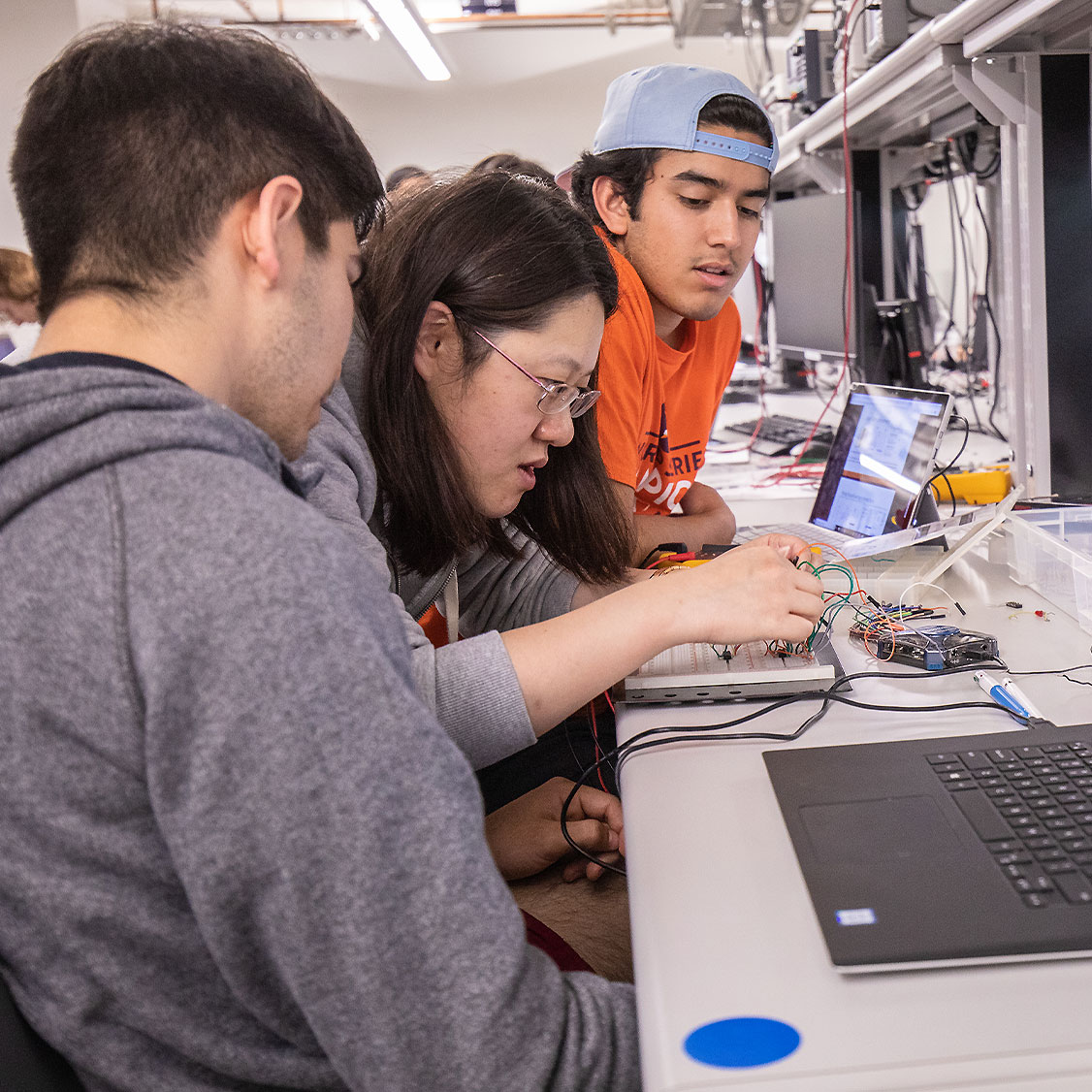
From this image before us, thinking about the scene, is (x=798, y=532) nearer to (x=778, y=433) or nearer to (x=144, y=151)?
(x=778, y=433)

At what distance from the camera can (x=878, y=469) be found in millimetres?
1697

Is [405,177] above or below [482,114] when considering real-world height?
below

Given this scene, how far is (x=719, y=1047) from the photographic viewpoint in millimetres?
547

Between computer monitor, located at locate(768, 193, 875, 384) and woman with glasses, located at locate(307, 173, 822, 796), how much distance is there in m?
1.55

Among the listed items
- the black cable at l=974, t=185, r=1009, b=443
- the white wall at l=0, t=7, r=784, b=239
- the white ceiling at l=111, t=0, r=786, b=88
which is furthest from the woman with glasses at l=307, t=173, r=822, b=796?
the white wall at l=0, t=7, r=784, b=239

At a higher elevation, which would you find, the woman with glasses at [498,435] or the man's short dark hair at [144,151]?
the man's short dark hair at [144,151]

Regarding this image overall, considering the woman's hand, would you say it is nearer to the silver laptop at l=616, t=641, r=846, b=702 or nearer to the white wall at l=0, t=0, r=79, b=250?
the silver laptop at l=616, t=641, r=846, b=702

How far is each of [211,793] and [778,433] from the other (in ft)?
8.01

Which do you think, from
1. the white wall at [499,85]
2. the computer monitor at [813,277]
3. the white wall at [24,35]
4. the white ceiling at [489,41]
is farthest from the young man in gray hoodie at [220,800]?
the white wall at [499,85]

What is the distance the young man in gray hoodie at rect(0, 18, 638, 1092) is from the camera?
1.64 ft

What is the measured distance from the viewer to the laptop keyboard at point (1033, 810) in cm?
64

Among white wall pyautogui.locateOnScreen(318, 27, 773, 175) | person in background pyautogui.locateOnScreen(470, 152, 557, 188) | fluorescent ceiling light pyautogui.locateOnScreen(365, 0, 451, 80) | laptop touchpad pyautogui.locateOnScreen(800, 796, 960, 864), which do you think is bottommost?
laptop touchpad pyautogui.locateOnScreen(800, 796, 960, 864)

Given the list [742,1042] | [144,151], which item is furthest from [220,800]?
[144,151]

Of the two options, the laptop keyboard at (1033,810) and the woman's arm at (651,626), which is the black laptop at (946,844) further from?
the woman's arm at (651,626)
